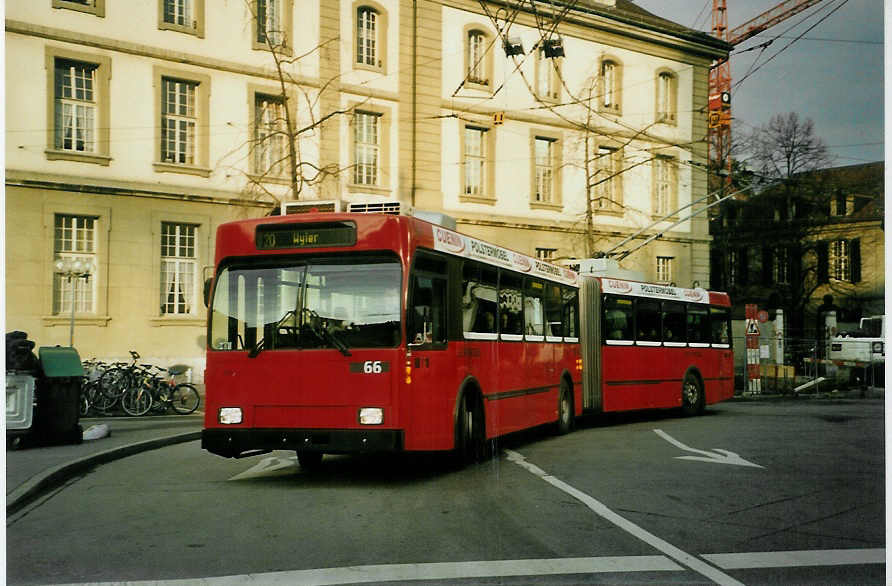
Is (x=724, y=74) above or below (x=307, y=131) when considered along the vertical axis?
above

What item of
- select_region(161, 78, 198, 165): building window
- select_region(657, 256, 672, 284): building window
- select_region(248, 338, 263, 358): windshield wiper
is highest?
select_region(161, 78, 198, 165): building window

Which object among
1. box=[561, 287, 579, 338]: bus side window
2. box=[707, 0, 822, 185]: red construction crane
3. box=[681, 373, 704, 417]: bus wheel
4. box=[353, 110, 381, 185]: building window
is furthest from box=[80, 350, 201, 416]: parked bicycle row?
box=[681, 373, 704, 417]: bus wheel

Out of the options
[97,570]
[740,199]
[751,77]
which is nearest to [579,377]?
[740,199]

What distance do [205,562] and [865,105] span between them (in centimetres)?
670

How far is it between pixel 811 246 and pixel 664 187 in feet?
5.66

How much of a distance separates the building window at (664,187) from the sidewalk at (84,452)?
5.79 meters

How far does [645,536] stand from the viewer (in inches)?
263

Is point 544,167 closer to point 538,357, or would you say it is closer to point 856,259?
point 538,357

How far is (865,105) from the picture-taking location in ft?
28.8

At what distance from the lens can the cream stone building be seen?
8867 mm

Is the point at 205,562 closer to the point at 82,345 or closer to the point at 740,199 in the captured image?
the point at 82,345

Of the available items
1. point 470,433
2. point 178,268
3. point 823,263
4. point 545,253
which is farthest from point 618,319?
point 178,268

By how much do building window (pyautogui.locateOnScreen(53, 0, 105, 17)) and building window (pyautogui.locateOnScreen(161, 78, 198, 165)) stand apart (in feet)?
3.10

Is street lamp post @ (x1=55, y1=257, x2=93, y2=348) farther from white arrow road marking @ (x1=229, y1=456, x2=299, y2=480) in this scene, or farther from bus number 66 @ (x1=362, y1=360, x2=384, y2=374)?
bus number 66 @ (x1=362, y1=360, x2=384, y2=374)
